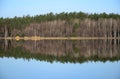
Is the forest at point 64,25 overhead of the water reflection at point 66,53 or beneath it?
overhead

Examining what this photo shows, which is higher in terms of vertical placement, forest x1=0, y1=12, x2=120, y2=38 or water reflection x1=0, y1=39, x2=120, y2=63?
forest x1=0, y1=12, x2=120, y2=38

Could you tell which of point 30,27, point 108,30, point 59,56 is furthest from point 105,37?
point 59,56

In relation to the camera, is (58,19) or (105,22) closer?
(105,22)

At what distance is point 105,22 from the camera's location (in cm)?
6072

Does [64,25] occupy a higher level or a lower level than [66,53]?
higher

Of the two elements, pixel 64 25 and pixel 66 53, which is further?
pixel 64 25

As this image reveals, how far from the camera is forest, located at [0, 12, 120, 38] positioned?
196ft

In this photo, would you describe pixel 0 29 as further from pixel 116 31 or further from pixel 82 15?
pixel 116 31

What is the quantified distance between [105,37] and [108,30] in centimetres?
172

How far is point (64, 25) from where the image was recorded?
62844 mm

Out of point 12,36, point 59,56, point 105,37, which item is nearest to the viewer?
point 59,56

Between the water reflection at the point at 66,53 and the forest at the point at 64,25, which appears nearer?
the water reflection at the point at 66,53

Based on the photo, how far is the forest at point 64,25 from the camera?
5969cm

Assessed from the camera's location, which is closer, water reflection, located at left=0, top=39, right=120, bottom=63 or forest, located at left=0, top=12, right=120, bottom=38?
water reflection, located at left=0, top=39, right=120, bottom=63
